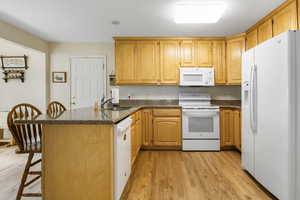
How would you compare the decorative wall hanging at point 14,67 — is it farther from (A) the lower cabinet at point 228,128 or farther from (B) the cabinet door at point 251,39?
(B) the cabinet door at point 251,39

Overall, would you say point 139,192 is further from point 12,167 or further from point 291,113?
point 12,167

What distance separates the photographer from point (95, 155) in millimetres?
1554

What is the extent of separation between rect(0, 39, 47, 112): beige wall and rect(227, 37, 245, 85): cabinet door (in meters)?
4.21

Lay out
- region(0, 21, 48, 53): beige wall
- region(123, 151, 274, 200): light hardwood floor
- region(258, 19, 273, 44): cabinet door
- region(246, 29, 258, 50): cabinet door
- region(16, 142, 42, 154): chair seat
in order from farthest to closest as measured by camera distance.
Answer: region(246, 29, 258, 50): cabinet door
region(0, 21, 48, 53): beige wall
region(258, 19, 273, 44): cabinet door
region(123, 151, 274, 200): light hardwood floor
region(16, 142, 42, 154): chair seat

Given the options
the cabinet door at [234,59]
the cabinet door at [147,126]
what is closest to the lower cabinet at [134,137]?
the cabinet door at [147,126]

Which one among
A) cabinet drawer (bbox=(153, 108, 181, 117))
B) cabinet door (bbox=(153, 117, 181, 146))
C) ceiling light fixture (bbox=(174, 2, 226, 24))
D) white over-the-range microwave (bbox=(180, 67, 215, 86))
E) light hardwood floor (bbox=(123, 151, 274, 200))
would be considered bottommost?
light hardwood floor (bbox=(123, 151, 274, 200))

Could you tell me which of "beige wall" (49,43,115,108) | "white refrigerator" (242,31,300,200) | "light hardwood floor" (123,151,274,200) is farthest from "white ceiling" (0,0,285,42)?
"light hardwood floor" (123,151,274,200)

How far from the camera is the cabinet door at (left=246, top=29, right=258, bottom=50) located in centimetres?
339

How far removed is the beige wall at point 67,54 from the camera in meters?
4.50

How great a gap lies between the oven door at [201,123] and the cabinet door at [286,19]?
66.1 inches

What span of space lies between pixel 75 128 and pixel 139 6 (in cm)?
195

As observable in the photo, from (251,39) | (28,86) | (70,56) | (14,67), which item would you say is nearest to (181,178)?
(251,39)

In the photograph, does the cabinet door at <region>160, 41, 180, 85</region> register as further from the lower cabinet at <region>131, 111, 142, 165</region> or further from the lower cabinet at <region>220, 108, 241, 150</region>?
the lower cabinet at <region>131, 111, 142, 165</region>

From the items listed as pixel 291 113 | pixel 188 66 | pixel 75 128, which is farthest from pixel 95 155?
pixel 188 66
